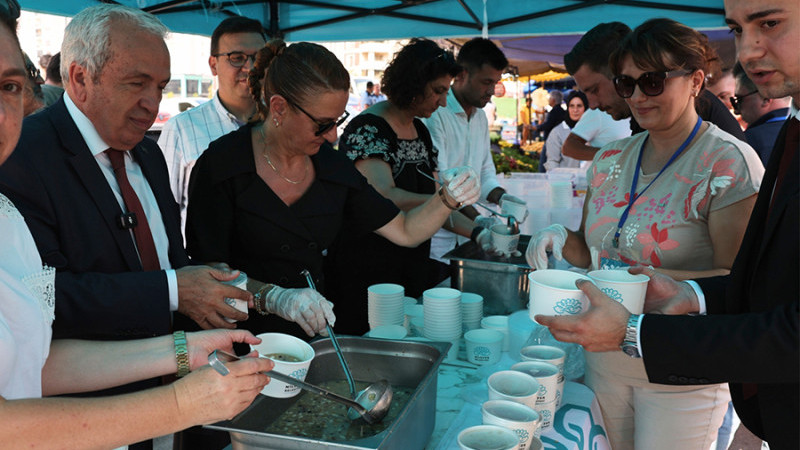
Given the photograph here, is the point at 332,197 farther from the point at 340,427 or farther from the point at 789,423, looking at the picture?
the point at 789,423

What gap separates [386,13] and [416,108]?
2763mm

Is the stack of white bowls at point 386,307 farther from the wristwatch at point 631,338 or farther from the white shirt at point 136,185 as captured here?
the wristwatch at point 631,338

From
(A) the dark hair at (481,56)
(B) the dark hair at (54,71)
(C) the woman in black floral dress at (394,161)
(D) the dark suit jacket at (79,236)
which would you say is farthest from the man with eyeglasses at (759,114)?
(B) the dark hair at (54,71)

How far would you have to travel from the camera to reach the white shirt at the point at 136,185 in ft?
5.21

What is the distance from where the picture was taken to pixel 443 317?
2053 millimetres

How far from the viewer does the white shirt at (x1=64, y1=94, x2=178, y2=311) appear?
5.21 ft

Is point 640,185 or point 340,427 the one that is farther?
point 640,185

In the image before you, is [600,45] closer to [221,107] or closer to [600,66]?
[600,66]

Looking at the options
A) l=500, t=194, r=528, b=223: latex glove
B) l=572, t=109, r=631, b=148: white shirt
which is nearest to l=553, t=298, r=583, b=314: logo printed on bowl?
l=500, t=194, r=528, b=223: latex glove

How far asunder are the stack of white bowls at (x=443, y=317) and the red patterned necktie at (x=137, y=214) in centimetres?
92

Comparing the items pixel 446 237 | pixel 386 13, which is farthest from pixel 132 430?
pixel 386 13

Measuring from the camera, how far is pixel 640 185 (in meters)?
2.10

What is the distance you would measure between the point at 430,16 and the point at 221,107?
2887 millimetres

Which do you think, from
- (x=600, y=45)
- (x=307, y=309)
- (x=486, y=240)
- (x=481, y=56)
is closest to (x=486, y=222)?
(x=486, y=240)
